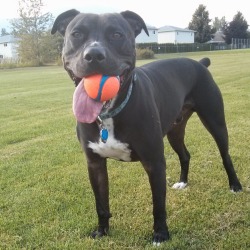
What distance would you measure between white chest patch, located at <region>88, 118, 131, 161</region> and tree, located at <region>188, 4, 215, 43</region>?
251 ft

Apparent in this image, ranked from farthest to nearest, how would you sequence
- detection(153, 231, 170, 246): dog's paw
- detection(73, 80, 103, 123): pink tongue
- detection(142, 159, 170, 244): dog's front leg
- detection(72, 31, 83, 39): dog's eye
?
detection(153, 231, 170, 246): dog's paw
detection(142, 159, 170, 244): dog's front leg
detection(72, 31, 83, 39): dog's eye
detection(73, 80, 103, 123): pink tongue

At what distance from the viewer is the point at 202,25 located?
7712 centimetres

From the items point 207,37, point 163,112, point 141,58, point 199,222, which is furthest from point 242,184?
point 207,37

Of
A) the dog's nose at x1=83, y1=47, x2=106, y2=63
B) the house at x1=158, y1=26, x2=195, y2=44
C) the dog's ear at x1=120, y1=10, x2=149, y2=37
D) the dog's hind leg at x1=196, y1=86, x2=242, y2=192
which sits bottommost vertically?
the house at x1=158, y1=26, x2=195, y2=44

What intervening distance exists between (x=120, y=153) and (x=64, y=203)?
1388 millimetres

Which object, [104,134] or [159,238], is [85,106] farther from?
[159,238]

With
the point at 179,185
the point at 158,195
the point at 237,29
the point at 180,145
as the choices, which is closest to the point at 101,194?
the point at 158,195

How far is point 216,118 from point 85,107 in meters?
1.94

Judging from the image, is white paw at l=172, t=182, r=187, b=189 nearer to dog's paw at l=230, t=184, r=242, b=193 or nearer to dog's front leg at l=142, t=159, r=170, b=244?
dog's paw at l=230, t=184, r=242, b=193

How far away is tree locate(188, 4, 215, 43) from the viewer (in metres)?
75.6

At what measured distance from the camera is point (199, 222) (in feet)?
12.4

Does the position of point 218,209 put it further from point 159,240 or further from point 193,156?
point 193,156

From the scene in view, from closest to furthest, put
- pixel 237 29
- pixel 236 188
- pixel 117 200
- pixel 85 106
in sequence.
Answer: pixel 85 106 → pixel 117 200 → pixel 236 188 → pixel 237 29

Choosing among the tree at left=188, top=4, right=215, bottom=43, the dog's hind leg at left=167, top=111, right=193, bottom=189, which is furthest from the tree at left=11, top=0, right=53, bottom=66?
the dog's hind leg at left=167, top=111, right=193, bottom=189
